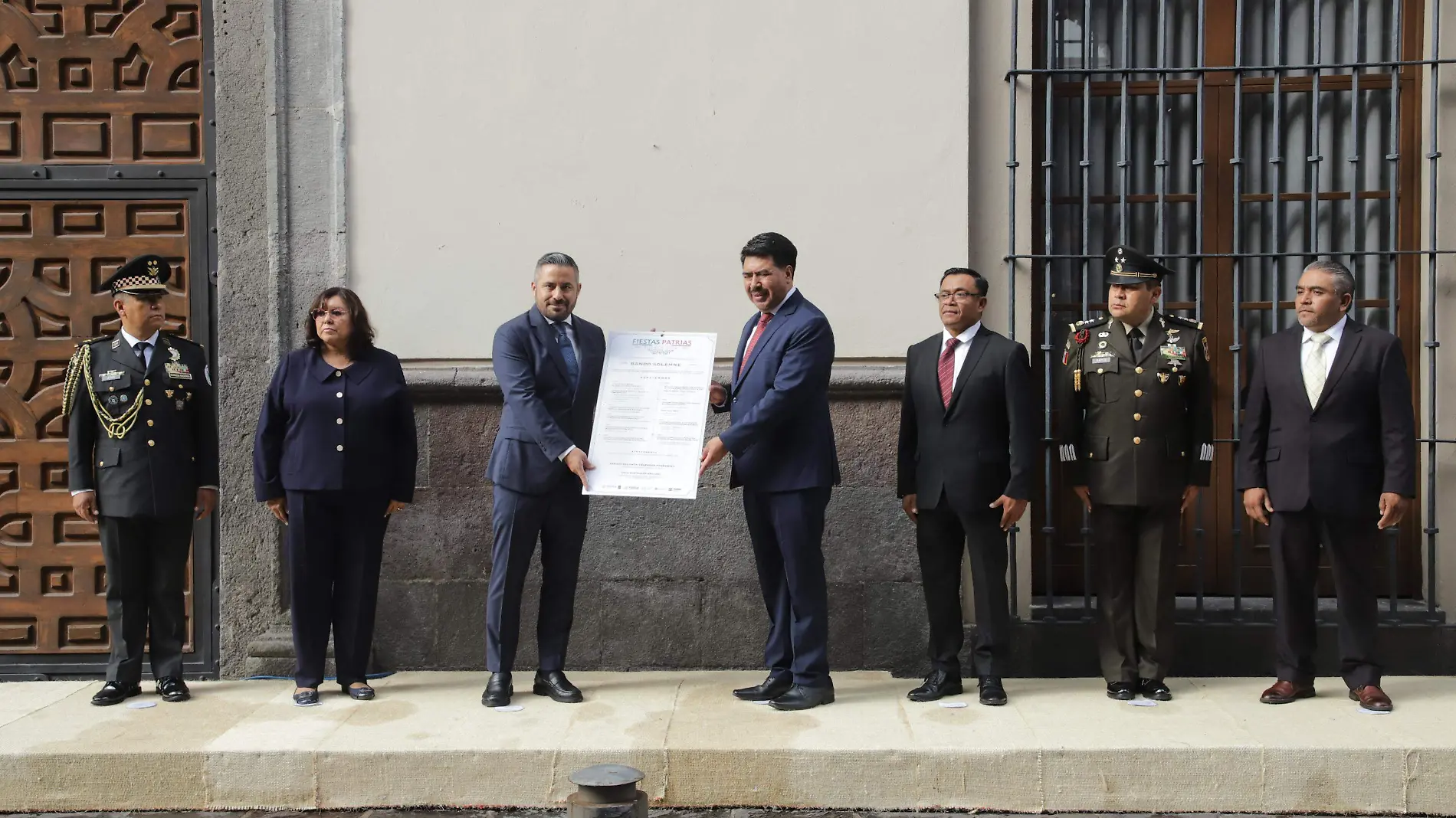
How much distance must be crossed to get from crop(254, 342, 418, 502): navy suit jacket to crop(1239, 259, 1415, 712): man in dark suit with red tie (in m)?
3.83

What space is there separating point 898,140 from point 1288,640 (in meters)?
2.95

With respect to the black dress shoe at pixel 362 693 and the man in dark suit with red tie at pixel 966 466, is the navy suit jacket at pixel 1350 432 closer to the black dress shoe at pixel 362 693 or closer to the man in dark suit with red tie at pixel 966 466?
the man in dark suit with red tie at pixel 966 466

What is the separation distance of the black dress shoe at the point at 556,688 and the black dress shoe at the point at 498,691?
0.62ft

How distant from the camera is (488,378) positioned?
6.23 meters

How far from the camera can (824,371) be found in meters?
5.38

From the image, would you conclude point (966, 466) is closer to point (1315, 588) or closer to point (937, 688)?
point (937, 688)

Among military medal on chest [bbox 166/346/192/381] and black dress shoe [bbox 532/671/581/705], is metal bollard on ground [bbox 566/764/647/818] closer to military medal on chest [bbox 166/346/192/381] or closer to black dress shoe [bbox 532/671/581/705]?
black dress shoe [bbox 532/671/581/705]

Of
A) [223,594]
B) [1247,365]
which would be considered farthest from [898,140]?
[223,594]

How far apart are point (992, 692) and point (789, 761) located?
1.19 meters

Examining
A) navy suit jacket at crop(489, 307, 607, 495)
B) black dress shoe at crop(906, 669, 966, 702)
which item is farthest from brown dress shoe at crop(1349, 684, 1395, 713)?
navy suit jacket at crop(489, 307, 607, 495)

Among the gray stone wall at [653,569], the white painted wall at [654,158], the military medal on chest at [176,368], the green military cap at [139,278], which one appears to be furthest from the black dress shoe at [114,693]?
the white painted wall at [654,158]

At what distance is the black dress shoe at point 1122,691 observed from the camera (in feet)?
17.9

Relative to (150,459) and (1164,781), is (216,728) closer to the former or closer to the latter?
(150,459)

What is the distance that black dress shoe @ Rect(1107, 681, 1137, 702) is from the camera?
17.9ft
